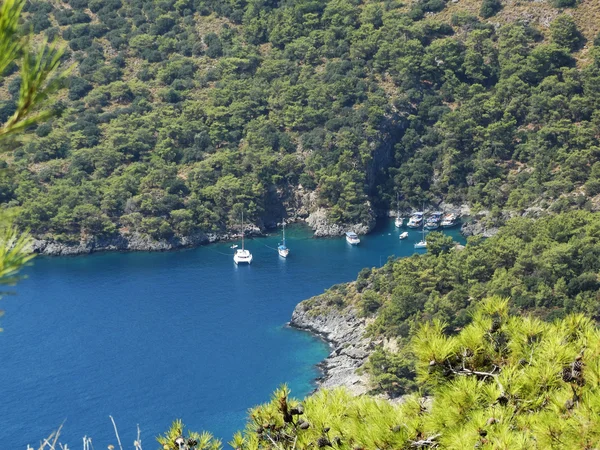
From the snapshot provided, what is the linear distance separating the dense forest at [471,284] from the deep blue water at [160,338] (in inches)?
153

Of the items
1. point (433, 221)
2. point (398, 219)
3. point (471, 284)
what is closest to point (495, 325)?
point (471, 284)

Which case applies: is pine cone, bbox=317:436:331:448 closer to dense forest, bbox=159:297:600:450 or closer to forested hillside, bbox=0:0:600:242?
dense forest, bbox=159:297:600:450

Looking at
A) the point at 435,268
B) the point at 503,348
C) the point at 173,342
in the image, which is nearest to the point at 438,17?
the point at 435,268

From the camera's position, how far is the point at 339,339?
4362 cm

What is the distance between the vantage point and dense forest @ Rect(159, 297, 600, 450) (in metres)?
6.60

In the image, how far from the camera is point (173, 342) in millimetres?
45000

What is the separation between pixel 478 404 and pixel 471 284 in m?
34.5

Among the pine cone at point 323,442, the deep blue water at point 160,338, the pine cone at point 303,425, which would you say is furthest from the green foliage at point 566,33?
the pine cone at point 323,442

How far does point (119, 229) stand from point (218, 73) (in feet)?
64.1

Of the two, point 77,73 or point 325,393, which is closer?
point 325,393

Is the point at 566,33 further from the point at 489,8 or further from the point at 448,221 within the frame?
the point at 448,221

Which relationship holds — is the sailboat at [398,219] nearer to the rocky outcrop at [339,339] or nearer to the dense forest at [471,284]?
the dense forest at [471,284]

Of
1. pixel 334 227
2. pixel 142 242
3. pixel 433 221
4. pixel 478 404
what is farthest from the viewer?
pixel 433 221

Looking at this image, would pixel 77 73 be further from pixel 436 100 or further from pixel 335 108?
pixel 436 100
